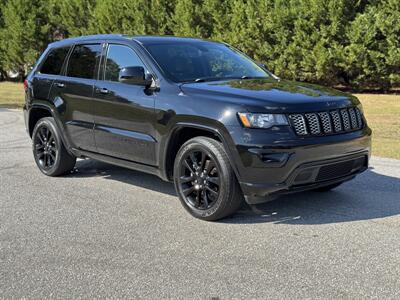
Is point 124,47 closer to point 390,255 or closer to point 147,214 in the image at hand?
point 147,214

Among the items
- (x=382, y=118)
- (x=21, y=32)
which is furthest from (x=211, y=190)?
(x=21, y=32)

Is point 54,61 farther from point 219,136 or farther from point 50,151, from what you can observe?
point 219,136

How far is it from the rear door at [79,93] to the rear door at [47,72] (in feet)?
0.58

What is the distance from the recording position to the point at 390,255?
14.1 ft

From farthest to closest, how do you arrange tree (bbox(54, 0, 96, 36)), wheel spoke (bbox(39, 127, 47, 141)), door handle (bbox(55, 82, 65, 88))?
tree (bbox(54, 0, 96, 36)) < wheel spoke (bbox(39, 127, 47, 141)) < door handle (bbox(55, 82, 65, 88))

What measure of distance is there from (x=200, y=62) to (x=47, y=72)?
2458 mm

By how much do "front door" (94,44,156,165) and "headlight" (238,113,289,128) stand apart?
1.21 m

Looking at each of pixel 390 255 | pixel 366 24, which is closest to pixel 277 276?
pixel 390 255

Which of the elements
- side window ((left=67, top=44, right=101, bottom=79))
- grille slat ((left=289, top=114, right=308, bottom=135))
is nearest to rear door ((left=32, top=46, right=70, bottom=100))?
side window ((left=67, top=44, right=101, bottom=79))

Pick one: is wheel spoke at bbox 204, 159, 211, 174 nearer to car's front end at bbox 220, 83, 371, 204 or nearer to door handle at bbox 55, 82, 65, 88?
car's front end at bbox 220, 83, 371, 204

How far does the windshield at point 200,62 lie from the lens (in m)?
5.79

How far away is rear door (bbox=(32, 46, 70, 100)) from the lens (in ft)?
23.3

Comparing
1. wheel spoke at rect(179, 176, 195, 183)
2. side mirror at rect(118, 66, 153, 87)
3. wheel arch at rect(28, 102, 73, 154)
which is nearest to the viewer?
wheel spoke at rect(179, 176, 195, 183)

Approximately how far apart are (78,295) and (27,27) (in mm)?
27510
